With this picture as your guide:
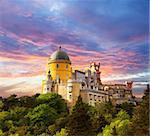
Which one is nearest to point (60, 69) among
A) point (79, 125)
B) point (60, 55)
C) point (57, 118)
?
point (60, 55)

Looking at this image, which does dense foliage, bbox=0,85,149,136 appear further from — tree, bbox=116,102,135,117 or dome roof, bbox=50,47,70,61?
dome roof, bbox=50,47,70,61

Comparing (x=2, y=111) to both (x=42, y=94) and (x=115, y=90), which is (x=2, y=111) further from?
(x=115, y=90)

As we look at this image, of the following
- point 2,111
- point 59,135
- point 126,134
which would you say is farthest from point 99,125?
point 2,111

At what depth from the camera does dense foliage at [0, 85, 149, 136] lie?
15891 millimetres

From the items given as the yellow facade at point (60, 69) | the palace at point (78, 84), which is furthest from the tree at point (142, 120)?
the yellow facade at point (60, 69)

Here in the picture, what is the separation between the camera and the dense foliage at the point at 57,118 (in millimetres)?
15891

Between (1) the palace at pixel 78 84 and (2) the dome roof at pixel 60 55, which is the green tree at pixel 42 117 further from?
(2) the dome roof at pixel 60 55

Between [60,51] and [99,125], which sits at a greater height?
[60,51]

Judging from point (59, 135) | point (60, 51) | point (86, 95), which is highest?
point (60, 51)

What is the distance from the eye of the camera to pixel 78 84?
90.2 feet

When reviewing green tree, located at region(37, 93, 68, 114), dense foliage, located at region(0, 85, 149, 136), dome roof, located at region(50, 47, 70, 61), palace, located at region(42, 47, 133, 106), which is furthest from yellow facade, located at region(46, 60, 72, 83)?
green tree, located at region(37, 93, 68, 114)

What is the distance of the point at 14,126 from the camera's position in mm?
23281

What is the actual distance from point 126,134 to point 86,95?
37.3 feet

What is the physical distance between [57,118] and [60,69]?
17.7ft
